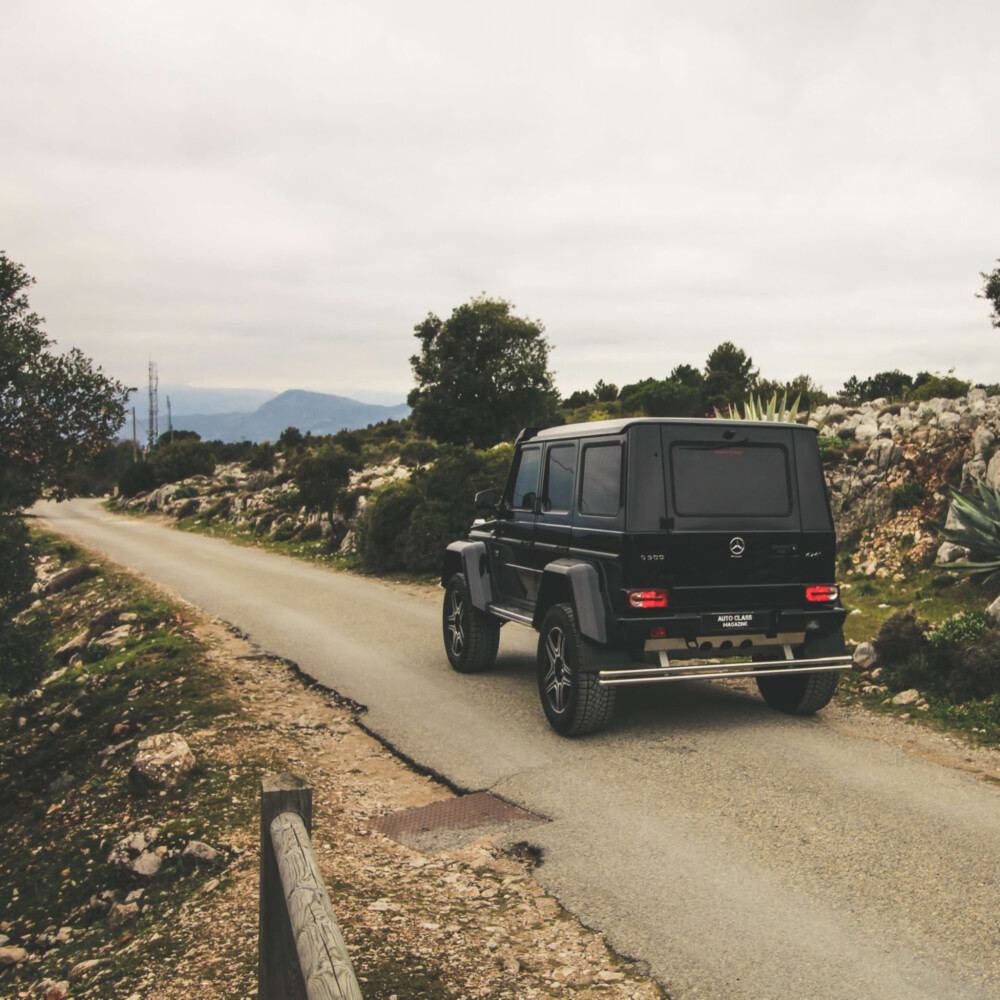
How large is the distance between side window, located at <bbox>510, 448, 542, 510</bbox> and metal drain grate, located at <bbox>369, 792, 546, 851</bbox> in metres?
3.37

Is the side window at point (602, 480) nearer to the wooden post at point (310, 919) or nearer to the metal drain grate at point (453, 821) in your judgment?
the metal drain grate at point (453, 821)

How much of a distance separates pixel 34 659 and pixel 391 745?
662 cm

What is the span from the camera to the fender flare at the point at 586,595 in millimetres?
7055

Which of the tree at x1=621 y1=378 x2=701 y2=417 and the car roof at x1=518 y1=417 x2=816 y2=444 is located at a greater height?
the tree at x1=621 y1=378 x2=701 y2=417

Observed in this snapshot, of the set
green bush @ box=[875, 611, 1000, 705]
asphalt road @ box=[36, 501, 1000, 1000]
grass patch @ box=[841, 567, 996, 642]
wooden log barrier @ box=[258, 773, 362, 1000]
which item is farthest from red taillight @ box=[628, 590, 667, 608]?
grass patch @ box=[841, 567, 996, 642]

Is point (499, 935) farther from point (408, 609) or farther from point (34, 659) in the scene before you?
point (408, 609)

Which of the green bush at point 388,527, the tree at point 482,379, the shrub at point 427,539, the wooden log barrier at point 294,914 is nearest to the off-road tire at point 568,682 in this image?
the wooden log barrier at point 294,914

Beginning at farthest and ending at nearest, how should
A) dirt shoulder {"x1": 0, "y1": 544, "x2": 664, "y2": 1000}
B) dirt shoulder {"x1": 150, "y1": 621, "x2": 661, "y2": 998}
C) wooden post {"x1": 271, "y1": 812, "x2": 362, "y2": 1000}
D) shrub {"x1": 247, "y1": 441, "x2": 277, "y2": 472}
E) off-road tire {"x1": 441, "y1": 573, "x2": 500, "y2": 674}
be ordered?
shrub {"x1": 247, "y1": 441, "x2": 277, "y2": 472} → off-road tire {"x1": 441, "y1": 573, "x2": 500, "y2": 674} → dirt shoulder {"x1": 0, "y1": 544, "x2": 664, "y2": 1000} → dirt shoulder {"x1": 150, "y1": 621, "x2": 661, "y2": 998} → wooden post {"x1": 271, "y1": 812, "x2": 362, "y2": 1000}

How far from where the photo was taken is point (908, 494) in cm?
1565

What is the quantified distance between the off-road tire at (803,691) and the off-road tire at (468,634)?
2.92 m

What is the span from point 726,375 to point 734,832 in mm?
45034

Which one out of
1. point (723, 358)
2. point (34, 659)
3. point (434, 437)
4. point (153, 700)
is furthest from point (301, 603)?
point (723, 358)

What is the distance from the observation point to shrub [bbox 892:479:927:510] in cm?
1562

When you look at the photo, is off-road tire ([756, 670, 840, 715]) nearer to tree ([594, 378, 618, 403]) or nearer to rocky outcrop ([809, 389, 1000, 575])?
rocky outcrop ([809, 389, 1000, 575])
